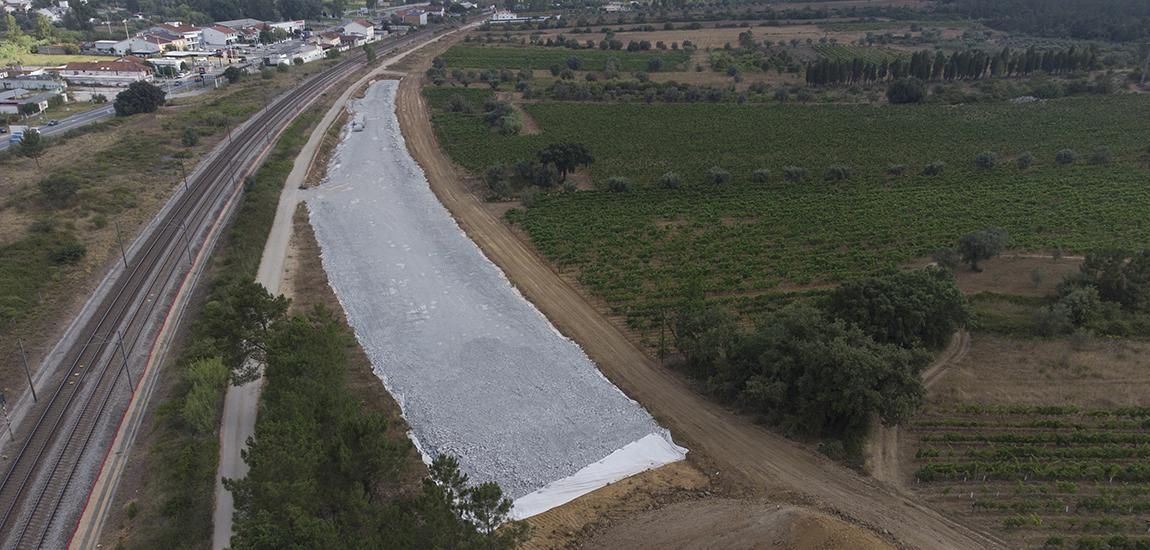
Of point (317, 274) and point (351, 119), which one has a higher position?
point (351, 119)

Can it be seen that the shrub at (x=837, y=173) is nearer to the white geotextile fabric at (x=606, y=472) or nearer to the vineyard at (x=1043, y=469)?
the vineyard at (x=1043, y=469)

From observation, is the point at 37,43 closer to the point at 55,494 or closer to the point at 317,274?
the point at 317,274

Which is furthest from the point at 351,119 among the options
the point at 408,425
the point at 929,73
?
the point at 929,73

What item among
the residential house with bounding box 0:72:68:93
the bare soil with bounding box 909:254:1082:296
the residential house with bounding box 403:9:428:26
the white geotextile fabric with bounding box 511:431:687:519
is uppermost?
the residential house with bounding box 403:9:428:26

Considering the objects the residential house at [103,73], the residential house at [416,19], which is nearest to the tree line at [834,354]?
the residential house at [103,73]

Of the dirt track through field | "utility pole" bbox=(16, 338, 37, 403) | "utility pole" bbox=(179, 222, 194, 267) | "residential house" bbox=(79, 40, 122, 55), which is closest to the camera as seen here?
the dirt track through field

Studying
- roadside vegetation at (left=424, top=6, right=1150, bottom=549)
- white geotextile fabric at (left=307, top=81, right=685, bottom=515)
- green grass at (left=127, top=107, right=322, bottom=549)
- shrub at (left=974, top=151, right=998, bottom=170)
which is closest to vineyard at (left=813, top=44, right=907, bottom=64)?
roadside vegetation at (left=424, top=6, right=1150, bottom=549)

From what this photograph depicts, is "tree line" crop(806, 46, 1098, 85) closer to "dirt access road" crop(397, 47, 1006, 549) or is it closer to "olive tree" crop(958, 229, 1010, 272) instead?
"olive tree" crop(958, 229, 1010, 272)
